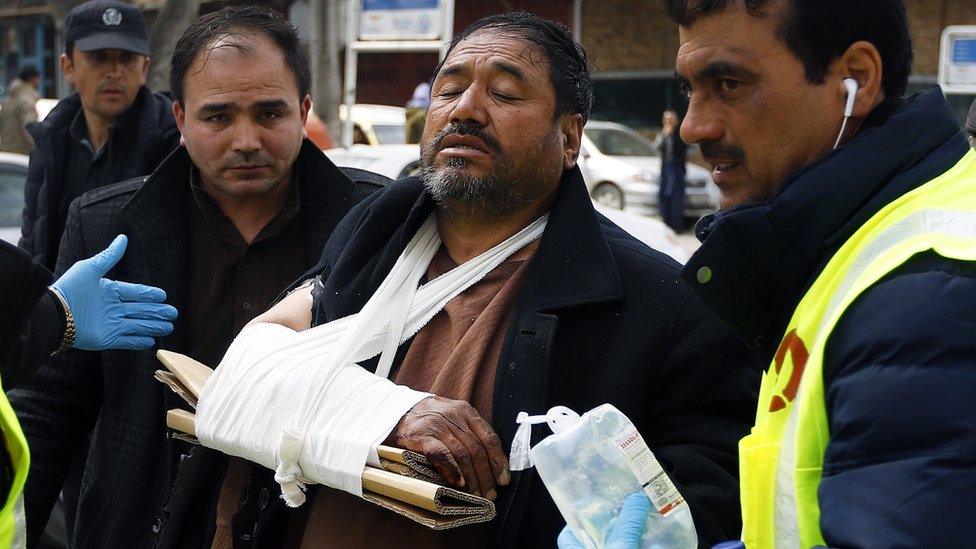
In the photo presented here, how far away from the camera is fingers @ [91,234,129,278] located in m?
2.91

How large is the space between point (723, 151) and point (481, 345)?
27.6 inches

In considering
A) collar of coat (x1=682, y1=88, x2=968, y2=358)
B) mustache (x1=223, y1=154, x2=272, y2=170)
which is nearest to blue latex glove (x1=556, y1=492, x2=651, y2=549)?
collar of coat (x1=682, y1=88, x2=968, y2=358)

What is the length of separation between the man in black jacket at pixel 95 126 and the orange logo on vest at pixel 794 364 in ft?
10.4

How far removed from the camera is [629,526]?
5.25ft

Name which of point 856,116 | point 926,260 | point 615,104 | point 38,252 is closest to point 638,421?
point 856,116

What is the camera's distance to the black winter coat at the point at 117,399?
295 centimetres

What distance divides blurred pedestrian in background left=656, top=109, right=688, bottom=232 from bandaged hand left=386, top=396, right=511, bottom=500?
1485 centimetres

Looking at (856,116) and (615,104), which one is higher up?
(856,116)

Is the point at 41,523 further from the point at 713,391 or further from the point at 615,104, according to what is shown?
the point at 615,104

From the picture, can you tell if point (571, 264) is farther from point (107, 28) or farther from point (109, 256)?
point (107, 28)

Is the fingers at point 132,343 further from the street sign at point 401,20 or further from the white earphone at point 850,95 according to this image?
the street sign at point 401,20

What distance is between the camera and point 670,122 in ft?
55.4

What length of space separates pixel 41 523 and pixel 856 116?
7.78 ft

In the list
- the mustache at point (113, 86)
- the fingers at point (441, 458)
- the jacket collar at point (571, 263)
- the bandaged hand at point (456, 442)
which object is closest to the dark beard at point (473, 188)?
the jacket collar at point (571, 263)
